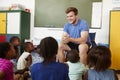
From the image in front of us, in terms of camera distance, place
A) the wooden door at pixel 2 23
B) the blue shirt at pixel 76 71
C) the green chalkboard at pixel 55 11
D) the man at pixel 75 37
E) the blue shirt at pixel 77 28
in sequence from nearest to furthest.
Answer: the blue shirt at pixel 76 71, the man at pixel 75 37, the blue shirt at pixel 77 28, the green chalkboard at pixel 55 11, the wooden door at pixel 2 23

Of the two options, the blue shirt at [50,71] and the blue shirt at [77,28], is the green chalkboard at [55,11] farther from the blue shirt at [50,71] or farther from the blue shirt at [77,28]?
the blue shirt at [50,71]

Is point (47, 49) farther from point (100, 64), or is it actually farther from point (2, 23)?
point (2, 23)

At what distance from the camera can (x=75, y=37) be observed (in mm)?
3283

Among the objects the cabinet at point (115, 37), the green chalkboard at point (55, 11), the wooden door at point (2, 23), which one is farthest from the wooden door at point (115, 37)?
the wooden door at point (2, 23)

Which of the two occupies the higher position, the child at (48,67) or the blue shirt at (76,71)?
the child at (48,67)

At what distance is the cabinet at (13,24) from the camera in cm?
544

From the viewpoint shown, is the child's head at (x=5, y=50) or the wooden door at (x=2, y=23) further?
the wooden door at (x=2, y=23)

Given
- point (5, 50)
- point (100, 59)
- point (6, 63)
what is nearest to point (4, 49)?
point (5, 50)

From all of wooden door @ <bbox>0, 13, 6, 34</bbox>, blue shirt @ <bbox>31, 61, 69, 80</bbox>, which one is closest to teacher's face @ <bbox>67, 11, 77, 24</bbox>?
blue shirt @ <bbox>31, 61, 69, 80</bbox>

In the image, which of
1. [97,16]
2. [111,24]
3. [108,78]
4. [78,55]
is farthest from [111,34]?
[108,78]

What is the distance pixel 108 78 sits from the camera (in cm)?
183

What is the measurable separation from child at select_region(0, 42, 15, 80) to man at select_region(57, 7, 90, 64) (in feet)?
3.55

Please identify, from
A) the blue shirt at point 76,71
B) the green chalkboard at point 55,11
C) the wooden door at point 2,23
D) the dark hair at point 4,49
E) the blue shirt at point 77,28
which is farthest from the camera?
the wooden door at point 2,23

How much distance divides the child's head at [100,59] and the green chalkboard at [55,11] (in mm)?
3419
